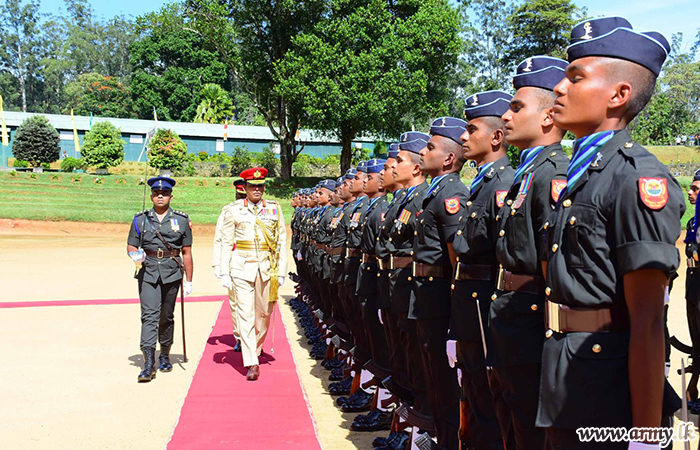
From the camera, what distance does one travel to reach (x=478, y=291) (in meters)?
3.60

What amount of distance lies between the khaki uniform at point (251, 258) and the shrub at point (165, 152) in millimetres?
31617

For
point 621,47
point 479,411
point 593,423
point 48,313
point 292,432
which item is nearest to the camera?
point 593,423

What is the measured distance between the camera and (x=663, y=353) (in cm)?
210

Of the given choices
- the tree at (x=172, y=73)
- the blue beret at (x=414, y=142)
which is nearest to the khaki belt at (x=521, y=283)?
the blue beret at (x=414, y=142)

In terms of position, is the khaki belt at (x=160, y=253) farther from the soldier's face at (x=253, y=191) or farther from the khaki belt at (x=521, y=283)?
the khaki belt at (x=521, y=283)

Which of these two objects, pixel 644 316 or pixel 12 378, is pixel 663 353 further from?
pixel 12 378

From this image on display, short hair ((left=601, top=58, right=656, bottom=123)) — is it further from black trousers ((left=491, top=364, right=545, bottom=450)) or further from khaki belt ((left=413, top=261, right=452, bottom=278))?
khaki belt ((left=413, top=261, right=452, bottom=278))

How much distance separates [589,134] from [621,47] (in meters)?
0.34

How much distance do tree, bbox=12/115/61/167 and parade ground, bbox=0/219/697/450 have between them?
29292 mm

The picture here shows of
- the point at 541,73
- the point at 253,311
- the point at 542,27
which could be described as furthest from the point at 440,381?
the point at 542,27

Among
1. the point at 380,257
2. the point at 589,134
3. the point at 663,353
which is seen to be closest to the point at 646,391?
the point at 663,353

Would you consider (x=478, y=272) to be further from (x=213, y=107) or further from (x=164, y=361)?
(x=213, y=107)

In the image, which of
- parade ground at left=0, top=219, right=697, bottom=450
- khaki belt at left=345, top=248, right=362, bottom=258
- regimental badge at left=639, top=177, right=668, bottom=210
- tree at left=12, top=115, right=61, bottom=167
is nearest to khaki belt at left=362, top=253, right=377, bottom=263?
khaki belt at left=345, top=248, right=362, bottom=258

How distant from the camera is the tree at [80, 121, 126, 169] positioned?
38438 millimetres
